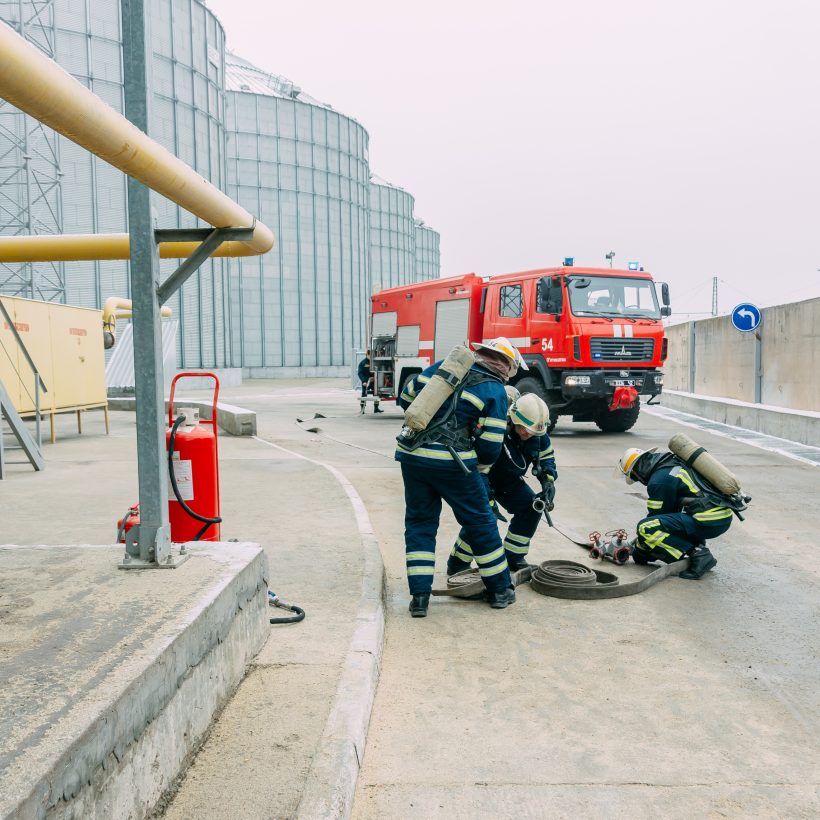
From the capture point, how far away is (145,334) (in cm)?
388

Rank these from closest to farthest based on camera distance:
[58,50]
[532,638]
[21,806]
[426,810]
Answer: [21,806] → [426,810] → [532,638] → [58,50]

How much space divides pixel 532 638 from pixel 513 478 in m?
1.31

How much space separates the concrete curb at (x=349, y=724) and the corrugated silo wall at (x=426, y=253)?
63.7 metres

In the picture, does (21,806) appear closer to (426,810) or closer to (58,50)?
(426,810)

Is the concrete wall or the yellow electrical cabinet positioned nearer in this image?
the yellow electrical cabinet

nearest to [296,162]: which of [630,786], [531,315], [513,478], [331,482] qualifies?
[531,315]

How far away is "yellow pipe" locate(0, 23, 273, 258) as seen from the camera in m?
2.10

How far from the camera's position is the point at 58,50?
99.5 feet

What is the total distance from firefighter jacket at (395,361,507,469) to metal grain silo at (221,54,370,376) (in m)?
37.7

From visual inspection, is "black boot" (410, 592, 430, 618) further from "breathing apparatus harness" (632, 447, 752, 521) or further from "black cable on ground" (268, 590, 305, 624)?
"breathing apparatus harness" (632, 447, 752, 521)

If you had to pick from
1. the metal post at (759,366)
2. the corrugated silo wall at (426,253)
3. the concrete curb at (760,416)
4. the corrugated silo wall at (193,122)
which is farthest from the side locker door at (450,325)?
the corrugated silo wall at (426,253)

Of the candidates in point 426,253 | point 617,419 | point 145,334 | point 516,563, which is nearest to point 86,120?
point 145,334

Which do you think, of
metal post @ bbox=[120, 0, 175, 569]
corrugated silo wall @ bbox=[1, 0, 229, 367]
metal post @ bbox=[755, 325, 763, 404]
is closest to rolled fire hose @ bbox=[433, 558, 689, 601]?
metal post @ bbox=[120, 0, 175, 569]

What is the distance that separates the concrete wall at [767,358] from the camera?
47.5 ft
